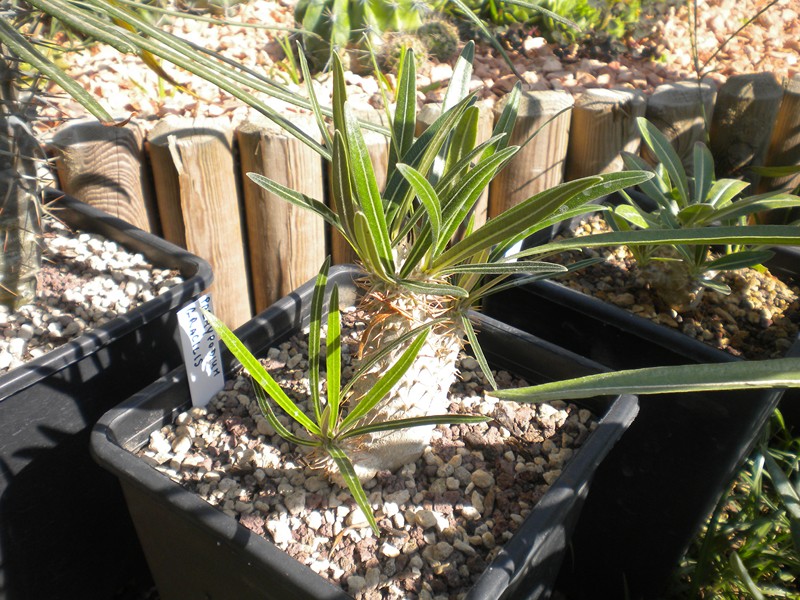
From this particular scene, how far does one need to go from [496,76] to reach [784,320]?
1.07 meters

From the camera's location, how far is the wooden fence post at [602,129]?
4.95 feet

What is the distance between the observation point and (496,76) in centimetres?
194

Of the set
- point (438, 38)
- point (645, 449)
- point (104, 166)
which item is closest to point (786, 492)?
point (645, 449)

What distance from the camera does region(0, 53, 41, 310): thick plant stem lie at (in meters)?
0.97

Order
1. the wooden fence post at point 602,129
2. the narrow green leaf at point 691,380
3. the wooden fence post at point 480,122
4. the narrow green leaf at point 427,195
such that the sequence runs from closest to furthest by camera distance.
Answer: the narrow green leaf at point 691,380, the narrow green leaf at point 427,195, the wooden fence post at point 480,122, the wooden fence post at point 602,129

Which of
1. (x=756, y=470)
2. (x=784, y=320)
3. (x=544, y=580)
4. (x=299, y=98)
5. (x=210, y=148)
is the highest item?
(x=299, y=98)

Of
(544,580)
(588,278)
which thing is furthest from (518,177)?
(544,580)

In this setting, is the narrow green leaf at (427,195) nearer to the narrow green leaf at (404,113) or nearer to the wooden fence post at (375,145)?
the narrow green leaf at (404,113)

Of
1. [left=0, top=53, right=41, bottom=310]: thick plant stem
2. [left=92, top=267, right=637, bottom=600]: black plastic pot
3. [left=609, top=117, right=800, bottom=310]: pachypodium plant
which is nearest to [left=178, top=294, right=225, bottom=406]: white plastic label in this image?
[left=92, top=267, right=637, bottom=600]: black plastic pot

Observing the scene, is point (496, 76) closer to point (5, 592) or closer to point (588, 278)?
point (588, 278)

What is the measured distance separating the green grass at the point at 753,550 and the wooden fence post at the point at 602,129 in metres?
0.71

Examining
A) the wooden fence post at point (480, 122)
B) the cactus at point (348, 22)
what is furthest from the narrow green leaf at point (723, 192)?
the cactus at point (348, 22)

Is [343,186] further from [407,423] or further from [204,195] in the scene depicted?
[204,195]

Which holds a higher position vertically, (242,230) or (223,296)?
(242,230)
